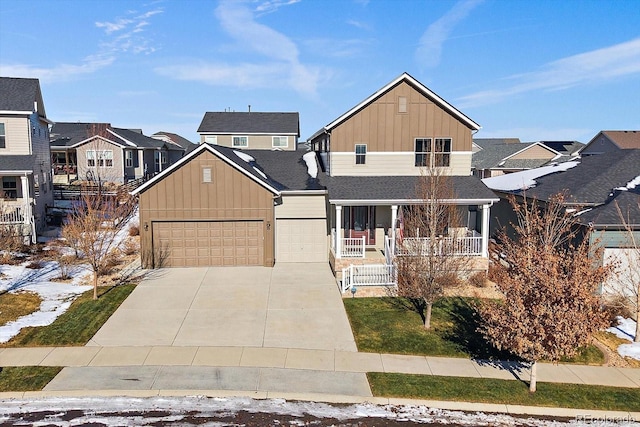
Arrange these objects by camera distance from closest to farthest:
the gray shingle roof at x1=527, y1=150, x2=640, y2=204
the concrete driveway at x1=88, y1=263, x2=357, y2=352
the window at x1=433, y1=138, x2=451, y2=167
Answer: the concrete driveway at x1=88, y1=263, x2=357, y2=352 → the gray shingle roof at x1=527, y1=150, x2=640, y2=204 → the window at x1=433, y1=138, x2=451, y2=167

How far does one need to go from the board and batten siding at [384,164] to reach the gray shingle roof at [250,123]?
24016 mm

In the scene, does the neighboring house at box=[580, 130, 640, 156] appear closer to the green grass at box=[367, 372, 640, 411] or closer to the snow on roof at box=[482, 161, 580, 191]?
the snow on roof at box=[482, 161, 580, 191]

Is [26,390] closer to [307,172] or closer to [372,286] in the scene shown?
[372,286]

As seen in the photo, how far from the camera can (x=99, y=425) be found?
8953 mm

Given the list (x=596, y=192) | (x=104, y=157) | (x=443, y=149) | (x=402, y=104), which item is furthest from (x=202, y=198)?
(x=104, y=157)

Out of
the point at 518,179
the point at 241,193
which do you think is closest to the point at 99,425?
the point at 241,193

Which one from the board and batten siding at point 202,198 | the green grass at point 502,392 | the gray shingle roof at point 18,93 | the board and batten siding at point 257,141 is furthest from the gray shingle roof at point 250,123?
the green grass at point 502,392

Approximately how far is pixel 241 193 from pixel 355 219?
5593 millimetres

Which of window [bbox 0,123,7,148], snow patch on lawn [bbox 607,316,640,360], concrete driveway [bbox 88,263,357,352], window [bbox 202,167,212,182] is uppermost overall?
window [bbox 0,123,7,148]

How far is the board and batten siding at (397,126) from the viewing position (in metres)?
21.4

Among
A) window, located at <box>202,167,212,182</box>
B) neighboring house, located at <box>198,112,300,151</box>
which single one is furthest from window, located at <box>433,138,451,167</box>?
neighboring house, located at <box>198,112,300,151</box>

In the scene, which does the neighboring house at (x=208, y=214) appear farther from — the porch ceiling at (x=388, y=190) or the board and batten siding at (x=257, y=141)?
the board and batten siding at (x=257, y=141)

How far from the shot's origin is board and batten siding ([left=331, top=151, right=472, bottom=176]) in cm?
2180

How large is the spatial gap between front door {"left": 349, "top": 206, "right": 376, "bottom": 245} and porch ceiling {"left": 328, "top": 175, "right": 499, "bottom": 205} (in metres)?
1.44
